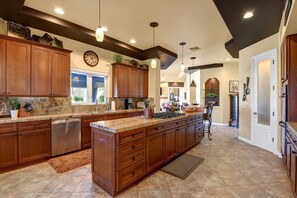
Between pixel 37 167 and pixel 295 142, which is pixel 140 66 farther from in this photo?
pixel 295 142

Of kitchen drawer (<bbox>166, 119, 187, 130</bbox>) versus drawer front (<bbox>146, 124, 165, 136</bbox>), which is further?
kitchen drawer (<bbox>166, 119, 187, 130</bbox>)

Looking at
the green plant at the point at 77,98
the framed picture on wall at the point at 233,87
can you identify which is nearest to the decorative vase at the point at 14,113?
the green plant at the point at 77,98

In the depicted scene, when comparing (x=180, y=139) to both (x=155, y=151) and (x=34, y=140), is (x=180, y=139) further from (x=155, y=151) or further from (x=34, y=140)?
(x=34, y=140)

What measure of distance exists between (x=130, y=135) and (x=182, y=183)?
3.79 ft

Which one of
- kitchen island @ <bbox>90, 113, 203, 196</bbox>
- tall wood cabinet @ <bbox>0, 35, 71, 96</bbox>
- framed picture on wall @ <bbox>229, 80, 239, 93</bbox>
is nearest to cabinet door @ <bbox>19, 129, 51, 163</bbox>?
tall wood cabinet @ <bbox>0, 35, 71, 96</bbox>

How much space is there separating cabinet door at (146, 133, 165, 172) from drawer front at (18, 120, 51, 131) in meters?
2.23

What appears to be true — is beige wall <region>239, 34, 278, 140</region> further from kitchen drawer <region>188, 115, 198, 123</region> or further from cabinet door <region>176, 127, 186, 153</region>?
cabinet door <region>176, 127, 186, 153</region>

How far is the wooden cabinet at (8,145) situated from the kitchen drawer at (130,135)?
2.17m

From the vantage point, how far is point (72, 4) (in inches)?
111

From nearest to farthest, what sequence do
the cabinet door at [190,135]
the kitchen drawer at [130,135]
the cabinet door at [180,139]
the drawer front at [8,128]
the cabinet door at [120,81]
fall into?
the kitchen drawer at [130,135], the drawer front at [8,128], the cabinet door at [180,139], the cabinet door at [190,135], the cabinet door at [120,81]

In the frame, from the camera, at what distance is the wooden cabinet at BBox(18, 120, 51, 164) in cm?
274

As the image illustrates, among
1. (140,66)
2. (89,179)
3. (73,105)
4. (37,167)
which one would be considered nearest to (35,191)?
(89,179)

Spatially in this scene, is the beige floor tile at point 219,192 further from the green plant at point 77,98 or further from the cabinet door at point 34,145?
the green plant at point 77,98

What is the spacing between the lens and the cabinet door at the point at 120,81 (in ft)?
15.9
